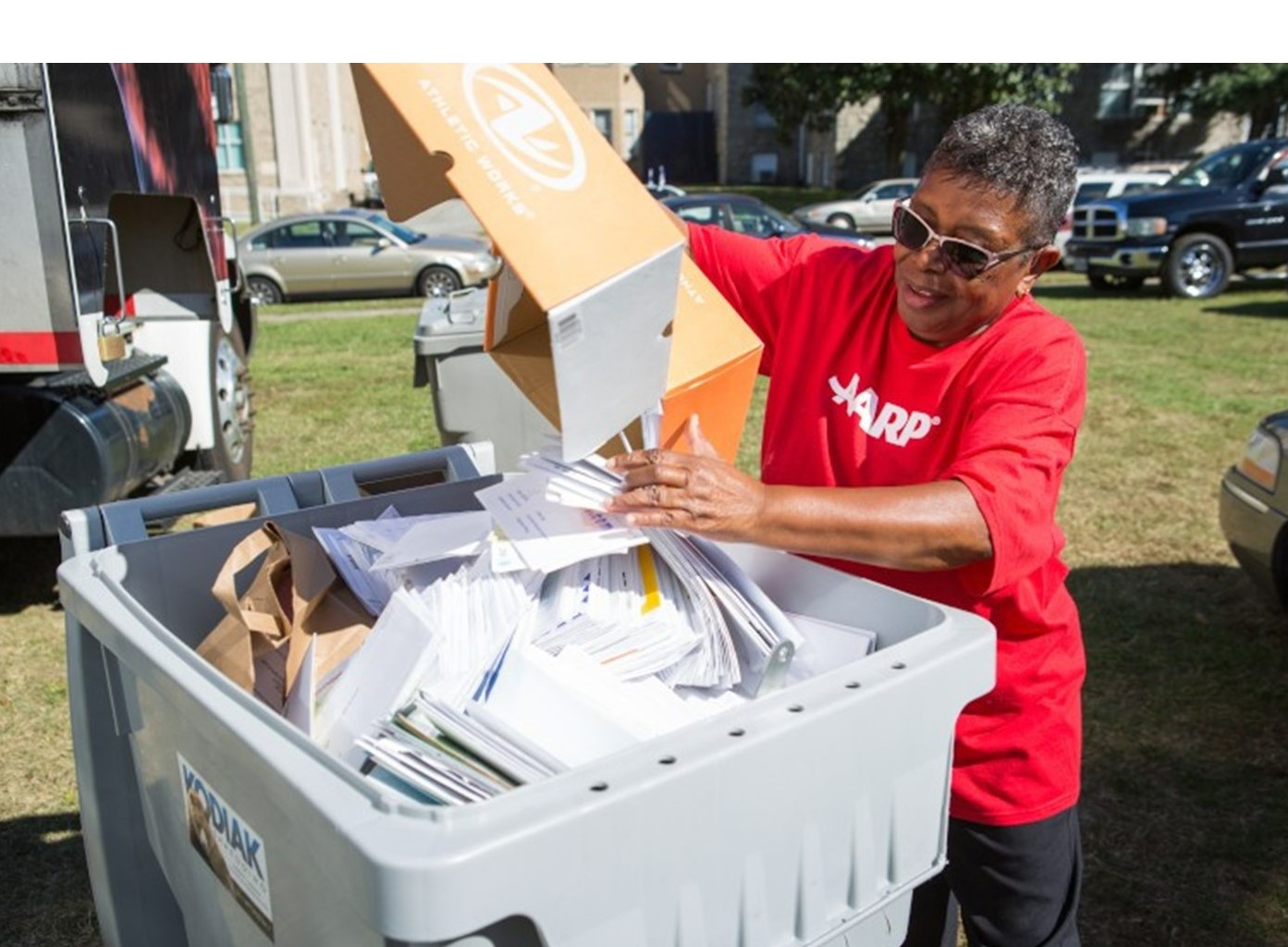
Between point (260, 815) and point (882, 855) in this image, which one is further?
point (882, 855)

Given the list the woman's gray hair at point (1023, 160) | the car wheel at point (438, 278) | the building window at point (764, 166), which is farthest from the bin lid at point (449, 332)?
the building window at point (764, 166)

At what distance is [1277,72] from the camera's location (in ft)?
105

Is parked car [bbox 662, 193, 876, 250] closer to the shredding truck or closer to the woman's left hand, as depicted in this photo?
the shredding truck

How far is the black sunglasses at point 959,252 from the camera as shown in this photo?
5.59 ft

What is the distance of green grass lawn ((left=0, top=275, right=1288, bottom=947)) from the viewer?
307cm

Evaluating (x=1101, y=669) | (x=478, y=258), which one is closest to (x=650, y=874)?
(x=1101, y=669)

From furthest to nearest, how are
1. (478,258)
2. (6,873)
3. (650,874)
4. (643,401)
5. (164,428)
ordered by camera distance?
1. (478,258)
2. (164,428)
3. (6,873)
4. (643,401)
5. (650,874)

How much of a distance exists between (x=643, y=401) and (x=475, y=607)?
389 mm

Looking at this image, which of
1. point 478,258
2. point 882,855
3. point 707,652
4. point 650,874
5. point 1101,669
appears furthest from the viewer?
point 478,258

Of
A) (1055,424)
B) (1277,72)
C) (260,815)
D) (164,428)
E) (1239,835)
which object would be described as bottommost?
(1239,835)

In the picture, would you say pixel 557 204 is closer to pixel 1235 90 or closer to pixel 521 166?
pixel 521 166

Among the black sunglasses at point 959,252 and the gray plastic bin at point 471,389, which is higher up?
the black sunglasses at point 959,252

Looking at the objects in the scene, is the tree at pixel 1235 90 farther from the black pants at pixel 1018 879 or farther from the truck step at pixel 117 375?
the black pants at pixel 1018 879

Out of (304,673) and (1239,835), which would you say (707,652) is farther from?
(1239,835)
